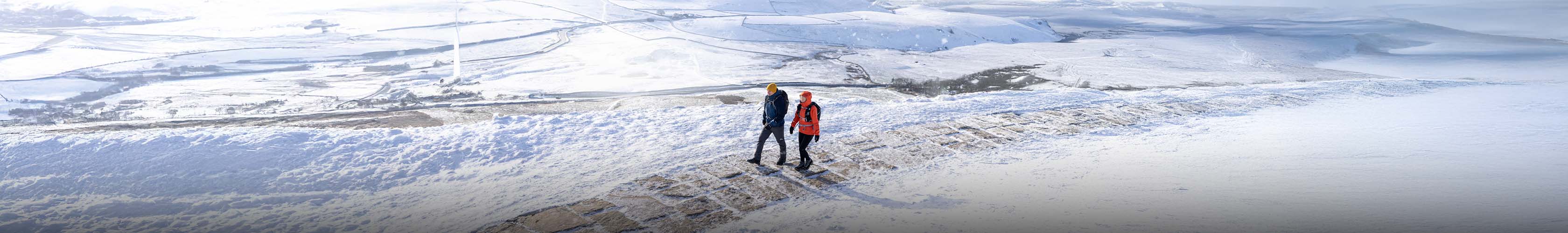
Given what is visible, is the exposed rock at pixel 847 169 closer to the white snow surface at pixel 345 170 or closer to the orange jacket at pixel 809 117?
the orange jacket at pixel 809 117

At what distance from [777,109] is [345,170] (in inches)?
171

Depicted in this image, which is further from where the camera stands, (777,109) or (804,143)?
(804,143)

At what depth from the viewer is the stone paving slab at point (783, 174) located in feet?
19.8

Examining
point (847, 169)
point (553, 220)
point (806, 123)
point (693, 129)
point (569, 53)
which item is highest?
point (569, 53)

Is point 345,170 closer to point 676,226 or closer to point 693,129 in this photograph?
point 676,226

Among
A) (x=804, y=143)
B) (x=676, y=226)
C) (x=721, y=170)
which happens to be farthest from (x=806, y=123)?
(x=676, y=226)

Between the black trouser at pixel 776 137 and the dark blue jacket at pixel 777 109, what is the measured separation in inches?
2.0

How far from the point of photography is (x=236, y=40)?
918 inches

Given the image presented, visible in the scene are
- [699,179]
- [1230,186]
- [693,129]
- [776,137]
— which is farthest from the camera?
[693,129]

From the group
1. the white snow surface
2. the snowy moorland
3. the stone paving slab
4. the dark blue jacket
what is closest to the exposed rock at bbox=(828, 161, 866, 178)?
the stone paving slab

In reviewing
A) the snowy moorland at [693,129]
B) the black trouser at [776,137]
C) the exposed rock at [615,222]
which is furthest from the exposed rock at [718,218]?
the black trouser at [776,137]

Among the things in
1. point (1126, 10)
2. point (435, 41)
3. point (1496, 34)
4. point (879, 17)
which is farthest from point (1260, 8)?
point (435, 41)

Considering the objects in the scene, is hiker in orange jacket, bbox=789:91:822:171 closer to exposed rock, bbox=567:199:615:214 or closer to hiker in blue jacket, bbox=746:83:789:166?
hiker in blue jacket, bbox=746:83:789:166

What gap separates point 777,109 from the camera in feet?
24.7
